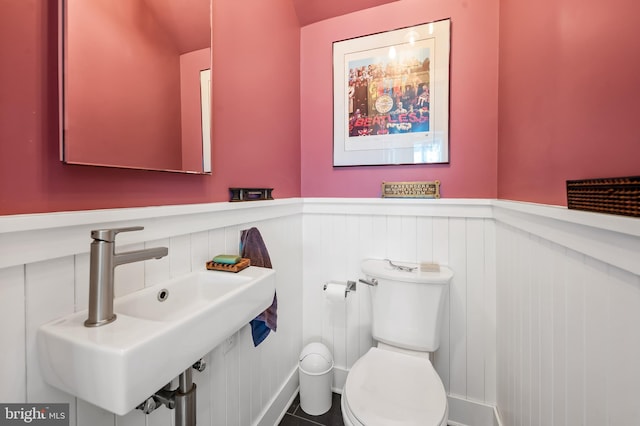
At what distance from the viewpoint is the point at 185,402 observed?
744 millimetres

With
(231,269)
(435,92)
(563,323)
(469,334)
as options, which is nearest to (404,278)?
(469,334)

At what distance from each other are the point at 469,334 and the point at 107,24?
194 cm

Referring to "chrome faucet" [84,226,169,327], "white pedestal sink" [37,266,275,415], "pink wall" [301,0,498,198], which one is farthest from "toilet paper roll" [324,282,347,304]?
"chrome faucet" [84,226,169,327]

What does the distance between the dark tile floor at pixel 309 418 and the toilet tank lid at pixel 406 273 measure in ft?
2.78

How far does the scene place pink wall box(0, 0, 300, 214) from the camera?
21.5 inches

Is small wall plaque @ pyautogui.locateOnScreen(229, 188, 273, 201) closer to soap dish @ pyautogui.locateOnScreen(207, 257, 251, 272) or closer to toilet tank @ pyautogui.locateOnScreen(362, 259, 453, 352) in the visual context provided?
soap dish @ pyautogui.locateOnScreen(207, 257, 251, 272)

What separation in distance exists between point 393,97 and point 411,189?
0.54 meters

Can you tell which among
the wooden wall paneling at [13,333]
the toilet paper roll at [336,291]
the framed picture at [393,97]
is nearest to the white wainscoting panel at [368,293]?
the wooden wall paneling at [13,333]

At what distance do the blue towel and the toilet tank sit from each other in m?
0.56

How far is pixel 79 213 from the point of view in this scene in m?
0.62

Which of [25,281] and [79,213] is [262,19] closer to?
[79,213]

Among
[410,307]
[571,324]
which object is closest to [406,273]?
[410,307]

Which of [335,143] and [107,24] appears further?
[335,143]

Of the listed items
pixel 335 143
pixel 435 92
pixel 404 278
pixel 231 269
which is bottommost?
pixel 404 278
